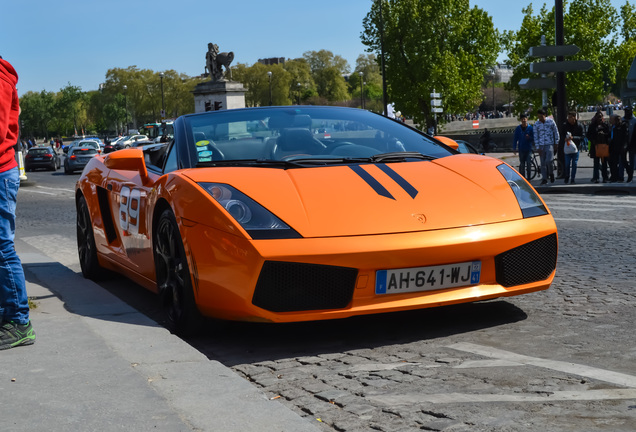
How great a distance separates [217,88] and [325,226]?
5589 cm

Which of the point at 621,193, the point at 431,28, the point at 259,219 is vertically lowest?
the point at 621,193

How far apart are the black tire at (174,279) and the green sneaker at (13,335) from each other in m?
0.82

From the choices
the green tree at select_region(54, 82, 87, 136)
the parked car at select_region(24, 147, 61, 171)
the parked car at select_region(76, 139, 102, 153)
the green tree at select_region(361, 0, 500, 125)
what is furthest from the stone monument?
the green tree at select_region(54, 82, 87, 136)

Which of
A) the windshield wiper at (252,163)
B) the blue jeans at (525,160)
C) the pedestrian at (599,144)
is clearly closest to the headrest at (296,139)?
the windshield wiper at (252,163)

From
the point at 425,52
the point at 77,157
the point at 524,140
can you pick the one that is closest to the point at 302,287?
the point at 524,140

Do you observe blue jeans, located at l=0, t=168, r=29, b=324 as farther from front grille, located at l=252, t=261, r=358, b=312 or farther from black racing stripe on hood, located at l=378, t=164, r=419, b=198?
black racing stripe on hood, located at l=378, t=164, r=419, b=198

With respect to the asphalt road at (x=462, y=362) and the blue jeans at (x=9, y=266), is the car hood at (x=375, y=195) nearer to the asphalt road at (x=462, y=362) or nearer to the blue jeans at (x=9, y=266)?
the asphalt road at (x=462, y=362)

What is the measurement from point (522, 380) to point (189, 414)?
1378mm

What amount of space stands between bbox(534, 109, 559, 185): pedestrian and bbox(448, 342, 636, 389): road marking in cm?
1594

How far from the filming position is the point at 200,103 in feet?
198

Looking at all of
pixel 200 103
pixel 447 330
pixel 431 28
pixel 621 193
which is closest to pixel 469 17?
pixel 431 28

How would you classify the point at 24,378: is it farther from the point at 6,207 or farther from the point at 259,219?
the point at 259,219

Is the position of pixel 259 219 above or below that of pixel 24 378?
above

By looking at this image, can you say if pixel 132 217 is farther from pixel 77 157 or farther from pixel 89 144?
pixel 89 144
